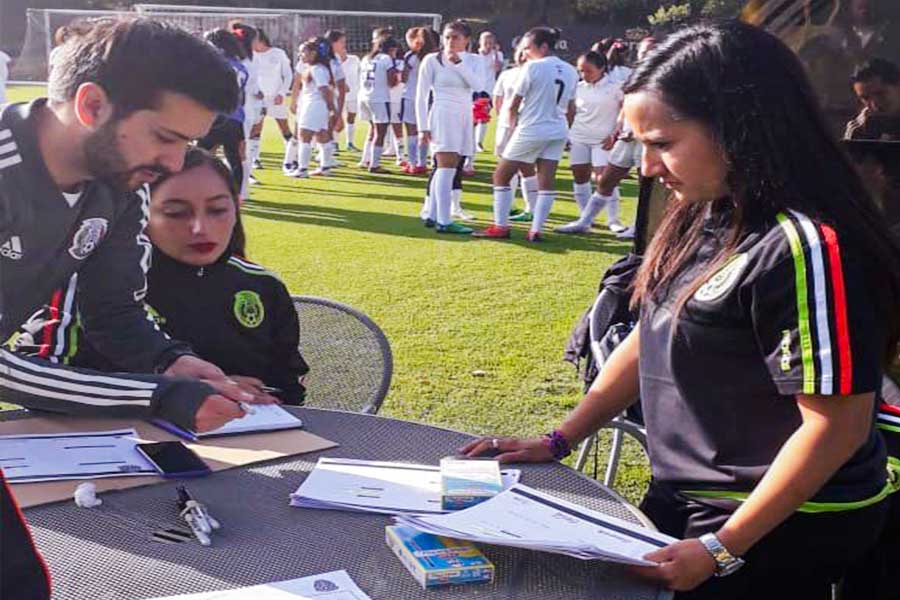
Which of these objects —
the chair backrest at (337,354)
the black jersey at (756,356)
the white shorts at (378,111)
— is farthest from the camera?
the white shorts at (378,111)

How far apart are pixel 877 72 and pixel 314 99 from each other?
8.65 m

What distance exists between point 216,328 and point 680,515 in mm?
1338

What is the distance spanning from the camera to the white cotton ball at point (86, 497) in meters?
1.61

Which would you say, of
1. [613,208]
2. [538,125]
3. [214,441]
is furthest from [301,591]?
[613,208]

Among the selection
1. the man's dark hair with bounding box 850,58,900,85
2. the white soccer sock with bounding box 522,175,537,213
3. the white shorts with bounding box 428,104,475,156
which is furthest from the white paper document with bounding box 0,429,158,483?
the white soccer sock with bounding box 522,175,537,213

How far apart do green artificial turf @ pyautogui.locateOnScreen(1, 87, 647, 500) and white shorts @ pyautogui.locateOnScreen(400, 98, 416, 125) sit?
1.80 m

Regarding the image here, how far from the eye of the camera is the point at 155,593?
134 centimetres

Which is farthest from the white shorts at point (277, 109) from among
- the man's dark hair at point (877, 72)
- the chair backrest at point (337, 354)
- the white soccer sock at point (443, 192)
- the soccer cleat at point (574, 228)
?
the chair backrest at point (337, 354)

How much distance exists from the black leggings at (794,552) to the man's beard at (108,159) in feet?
4.32

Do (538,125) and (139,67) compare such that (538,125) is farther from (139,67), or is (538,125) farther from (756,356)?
A: (756,356)

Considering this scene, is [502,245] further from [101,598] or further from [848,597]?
[101,598]

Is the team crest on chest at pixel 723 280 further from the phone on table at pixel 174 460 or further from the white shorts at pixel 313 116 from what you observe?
the white shorts at pixel 313 116

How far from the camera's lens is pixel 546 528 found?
4.93ft

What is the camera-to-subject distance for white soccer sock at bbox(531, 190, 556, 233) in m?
7.88
